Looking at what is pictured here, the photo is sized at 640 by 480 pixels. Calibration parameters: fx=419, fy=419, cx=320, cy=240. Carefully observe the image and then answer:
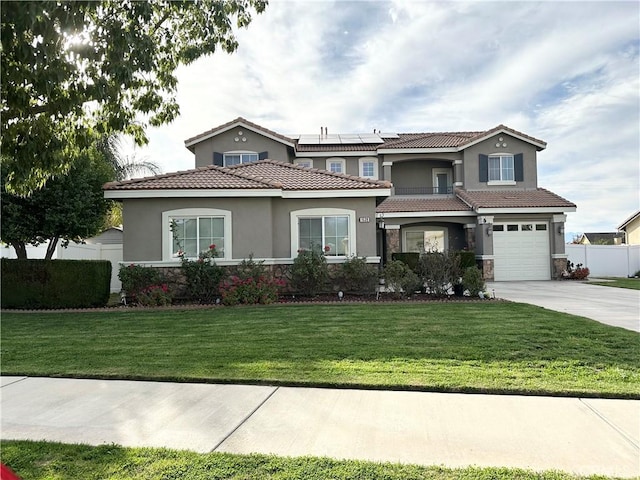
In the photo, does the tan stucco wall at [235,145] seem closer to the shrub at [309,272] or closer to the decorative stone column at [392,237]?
the decorative stone column at [392,237]

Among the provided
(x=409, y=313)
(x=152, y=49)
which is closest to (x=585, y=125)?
(x=409, y=313)

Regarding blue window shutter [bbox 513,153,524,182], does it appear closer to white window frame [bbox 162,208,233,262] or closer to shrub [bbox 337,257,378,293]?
shrub [bbox 337,257,378,293]

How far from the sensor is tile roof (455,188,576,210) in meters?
21.0

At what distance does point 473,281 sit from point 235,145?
15.6 meters

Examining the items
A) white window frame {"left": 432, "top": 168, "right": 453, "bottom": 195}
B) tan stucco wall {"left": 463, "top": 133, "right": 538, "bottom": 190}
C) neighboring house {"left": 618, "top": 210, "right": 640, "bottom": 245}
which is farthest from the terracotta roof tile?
neighboring house {"left": 618, "top": 210, "right": 640, "bottom": 245}

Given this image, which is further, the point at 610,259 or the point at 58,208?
the point at 610,259

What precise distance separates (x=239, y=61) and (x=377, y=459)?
34.1 ft

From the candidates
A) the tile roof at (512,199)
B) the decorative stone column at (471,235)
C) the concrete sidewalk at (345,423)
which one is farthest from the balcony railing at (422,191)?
the concrete sidewalk at (345,423)

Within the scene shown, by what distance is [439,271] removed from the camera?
12.9m

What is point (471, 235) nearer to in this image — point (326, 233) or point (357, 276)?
point (326, 233)

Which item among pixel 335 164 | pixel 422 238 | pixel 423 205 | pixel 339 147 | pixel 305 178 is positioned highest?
pixel 339 147

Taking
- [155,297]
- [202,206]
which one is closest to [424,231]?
[202,206]

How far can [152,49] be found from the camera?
6500 mm

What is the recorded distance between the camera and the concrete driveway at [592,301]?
971 centimetres
